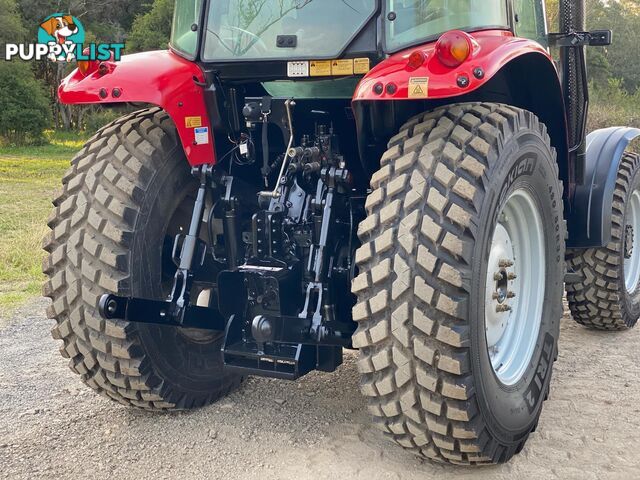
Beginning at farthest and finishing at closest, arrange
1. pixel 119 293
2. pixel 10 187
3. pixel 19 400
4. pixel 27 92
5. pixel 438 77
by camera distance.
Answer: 1. pixel 27 92
2. pixel 10 187
3. pixel 19 400
4. pixel 119 293
5. pixel 438 77

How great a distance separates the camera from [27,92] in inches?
1270

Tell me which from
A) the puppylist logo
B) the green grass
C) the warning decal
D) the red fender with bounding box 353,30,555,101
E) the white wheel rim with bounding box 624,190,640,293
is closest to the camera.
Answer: the red fender with bounding box 353,30,555,101

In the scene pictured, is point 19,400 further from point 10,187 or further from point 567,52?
point 10,187

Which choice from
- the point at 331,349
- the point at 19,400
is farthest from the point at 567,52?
the point at 19,400

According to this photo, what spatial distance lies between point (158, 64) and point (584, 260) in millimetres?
3400

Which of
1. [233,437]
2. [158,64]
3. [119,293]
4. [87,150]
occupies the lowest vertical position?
[233,437]

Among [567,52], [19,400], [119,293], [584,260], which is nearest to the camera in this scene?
[119,293]

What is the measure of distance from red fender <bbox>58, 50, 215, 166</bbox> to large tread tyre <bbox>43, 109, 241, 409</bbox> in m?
0.21

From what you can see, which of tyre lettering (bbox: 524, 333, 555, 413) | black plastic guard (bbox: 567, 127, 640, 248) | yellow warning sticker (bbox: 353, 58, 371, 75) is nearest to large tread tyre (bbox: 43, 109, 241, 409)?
yellow warning sticker (bbox: 353, 58, 371, 75)

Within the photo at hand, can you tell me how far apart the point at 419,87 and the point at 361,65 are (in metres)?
0.59

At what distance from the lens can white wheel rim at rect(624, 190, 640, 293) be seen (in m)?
5.75

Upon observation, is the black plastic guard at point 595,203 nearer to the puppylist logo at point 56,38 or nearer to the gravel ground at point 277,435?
the gravel ground at point 277,435

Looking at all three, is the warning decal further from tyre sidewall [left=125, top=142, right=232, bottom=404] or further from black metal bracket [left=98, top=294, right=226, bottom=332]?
black metal bracket [left=98, top=294, right=226, bottom=332]

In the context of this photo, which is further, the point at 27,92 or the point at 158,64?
the point at 27,92
